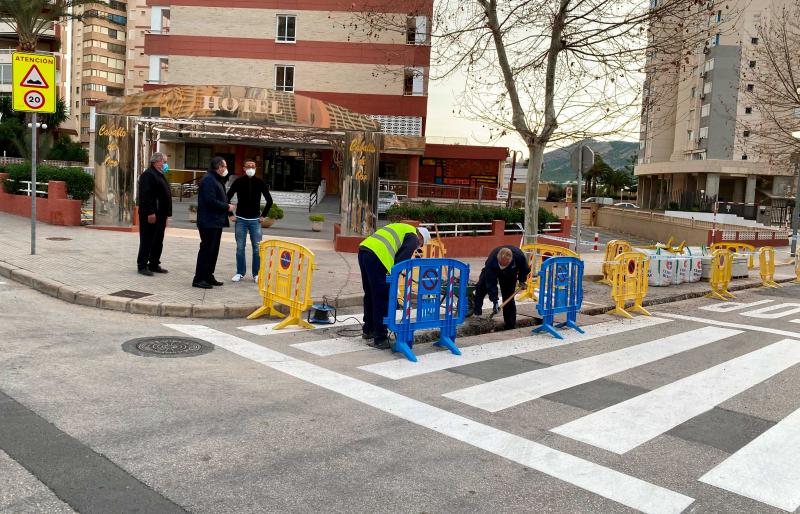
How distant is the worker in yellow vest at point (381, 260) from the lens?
7.42m

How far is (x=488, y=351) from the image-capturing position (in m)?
7.96

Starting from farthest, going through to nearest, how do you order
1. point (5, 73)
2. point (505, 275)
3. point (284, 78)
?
1. point (5, 73)
2. point (284, 78)
3. point (505, 275)

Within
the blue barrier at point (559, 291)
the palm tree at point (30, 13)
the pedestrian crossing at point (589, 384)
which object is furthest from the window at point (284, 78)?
the pedestrian crossing at point (589, 384)

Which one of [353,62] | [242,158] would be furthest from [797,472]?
[242,158]

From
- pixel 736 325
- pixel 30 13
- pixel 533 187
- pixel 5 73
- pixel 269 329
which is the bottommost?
pixel 736 325

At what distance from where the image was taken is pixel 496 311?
387 inches

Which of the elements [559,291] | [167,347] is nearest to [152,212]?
[167,347]

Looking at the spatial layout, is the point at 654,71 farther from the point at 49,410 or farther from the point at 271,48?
the point at 271,48

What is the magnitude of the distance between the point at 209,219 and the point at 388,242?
3.68 m

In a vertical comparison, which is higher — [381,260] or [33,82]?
[33,82]

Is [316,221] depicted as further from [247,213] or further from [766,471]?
[766,471]

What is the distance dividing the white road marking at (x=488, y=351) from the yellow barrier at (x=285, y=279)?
1.77m

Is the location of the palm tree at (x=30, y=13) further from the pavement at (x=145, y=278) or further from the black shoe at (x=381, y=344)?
the black shoe at (x=381, y=344)

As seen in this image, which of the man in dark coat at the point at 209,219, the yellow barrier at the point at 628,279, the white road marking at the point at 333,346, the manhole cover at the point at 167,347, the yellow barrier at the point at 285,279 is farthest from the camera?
the yellow barrier at the point at 628,279
